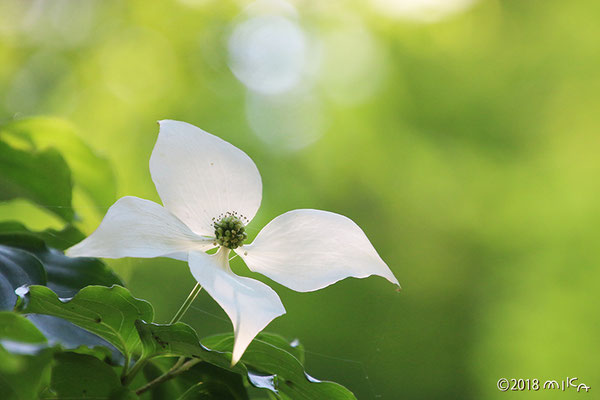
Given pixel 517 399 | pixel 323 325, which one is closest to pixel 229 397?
pixel 323 325

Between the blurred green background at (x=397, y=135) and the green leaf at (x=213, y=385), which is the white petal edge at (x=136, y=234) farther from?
the blurred green background at (x=397, y=135)

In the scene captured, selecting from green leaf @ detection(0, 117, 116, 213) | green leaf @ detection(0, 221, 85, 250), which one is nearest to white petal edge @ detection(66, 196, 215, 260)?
green leaf @ detection(0, 221, 85, 250)

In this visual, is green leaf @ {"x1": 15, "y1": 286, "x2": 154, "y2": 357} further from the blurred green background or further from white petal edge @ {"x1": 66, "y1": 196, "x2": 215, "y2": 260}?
the blurred green background

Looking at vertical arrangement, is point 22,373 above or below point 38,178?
below

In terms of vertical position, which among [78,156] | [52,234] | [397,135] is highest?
[397,135]

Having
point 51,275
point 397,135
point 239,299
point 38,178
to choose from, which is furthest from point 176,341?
point 397,135

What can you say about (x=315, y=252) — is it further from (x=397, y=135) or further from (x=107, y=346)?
(x=397, y=135)
